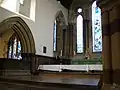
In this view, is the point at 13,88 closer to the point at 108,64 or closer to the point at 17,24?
the point at 108,64

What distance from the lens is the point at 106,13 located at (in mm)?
1686

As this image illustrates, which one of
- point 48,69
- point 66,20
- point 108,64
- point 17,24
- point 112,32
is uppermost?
point 66,20

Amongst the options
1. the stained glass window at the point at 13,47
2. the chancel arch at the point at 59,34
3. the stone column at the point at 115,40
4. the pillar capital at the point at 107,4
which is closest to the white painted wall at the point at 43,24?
the chancel arch at the point at 59,34

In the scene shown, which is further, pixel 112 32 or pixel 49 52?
pixel 49 52

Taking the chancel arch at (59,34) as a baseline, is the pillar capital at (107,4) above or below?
below

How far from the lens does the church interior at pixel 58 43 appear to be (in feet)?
5.34

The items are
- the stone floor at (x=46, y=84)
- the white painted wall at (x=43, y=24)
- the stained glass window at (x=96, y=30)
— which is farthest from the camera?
the stained glass window at (x=96, y=30)

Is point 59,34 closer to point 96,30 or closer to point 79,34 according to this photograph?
point 79,34

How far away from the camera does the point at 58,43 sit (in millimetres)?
10750

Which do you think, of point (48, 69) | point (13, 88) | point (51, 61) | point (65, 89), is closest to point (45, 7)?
point (51, 61)

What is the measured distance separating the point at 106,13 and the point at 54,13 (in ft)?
28.9

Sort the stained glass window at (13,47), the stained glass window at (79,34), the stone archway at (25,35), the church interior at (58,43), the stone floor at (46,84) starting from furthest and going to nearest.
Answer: the stained glass window at (13,47)
the stained glass window at (79,34)
the stone archway at (25,35)
the stone floor at (46,84)
the church interior at (58,43)

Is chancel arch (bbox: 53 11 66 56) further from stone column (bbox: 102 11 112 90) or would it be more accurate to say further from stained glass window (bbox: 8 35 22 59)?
stone column (bbox: 102 11 112 90)

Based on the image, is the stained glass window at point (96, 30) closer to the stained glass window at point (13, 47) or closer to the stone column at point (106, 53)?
the stained glass window at point (13, 47)
